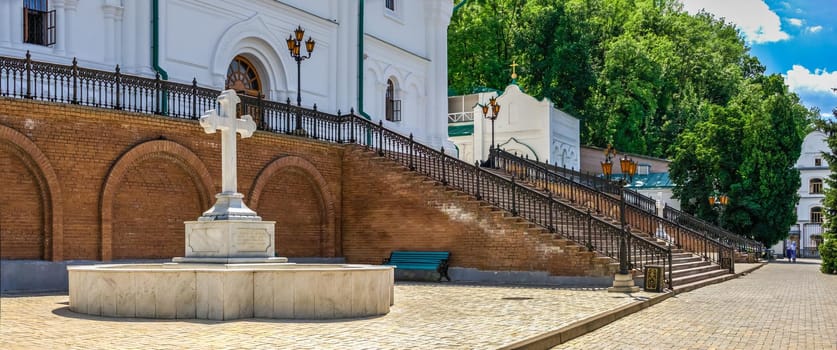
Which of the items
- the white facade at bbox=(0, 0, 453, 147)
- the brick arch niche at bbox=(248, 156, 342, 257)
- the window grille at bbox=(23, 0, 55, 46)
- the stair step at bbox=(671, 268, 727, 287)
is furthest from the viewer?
the brick arch niche at bbox=(248, 156, 342, 257)

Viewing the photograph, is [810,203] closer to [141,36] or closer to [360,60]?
[360,60]

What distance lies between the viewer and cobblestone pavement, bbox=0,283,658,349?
30.8 ft

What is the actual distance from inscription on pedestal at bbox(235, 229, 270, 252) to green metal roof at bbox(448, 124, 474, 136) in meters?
30.8

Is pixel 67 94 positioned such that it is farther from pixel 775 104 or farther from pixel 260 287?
pixel 775 104

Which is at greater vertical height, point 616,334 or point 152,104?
point 152,104

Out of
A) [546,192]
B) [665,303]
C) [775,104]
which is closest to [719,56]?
[775,104]

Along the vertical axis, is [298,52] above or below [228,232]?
above

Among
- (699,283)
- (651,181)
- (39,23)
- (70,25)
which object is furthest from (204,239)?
(651,181)

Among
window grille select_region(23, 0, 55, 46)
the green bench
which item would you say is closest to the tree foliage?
the green bench

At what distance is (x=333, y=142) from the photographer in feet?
77.8

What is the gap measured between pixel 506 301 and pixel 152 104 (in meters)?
9.99

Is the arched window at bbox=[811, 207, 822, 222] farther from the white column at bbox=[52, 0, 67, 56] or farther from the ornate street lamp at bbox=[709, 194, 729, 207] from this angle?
the white column at bbox=[52, 0, 67, 56]

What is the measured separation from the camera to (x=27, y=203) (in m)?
16.7

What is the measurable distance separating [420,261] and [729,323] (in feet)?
31.8
